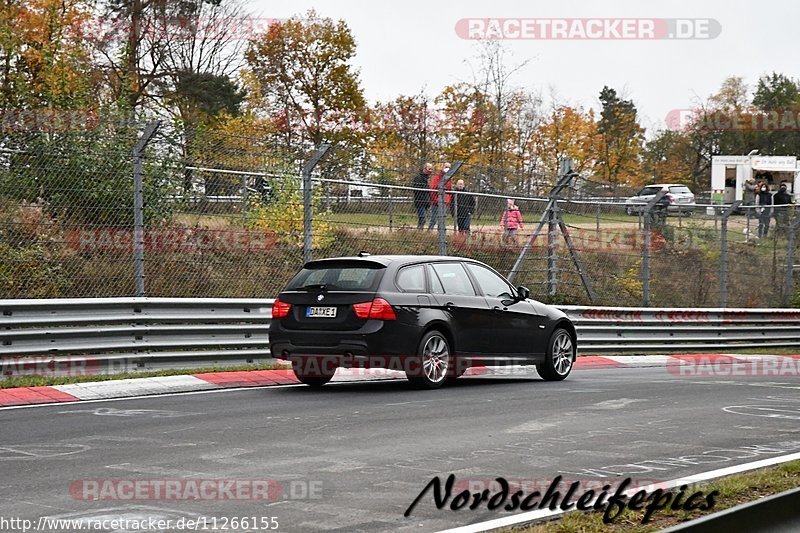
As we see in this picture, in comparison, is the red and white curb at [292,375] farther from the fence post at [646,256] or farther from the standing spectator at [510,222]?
the standing spectator at [510,222]

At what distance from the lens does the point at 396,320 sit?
12969 millimetres

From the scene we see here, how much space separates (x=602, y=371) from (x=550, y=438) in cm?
869

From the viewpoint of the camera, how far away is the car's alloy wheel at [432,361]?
13289 mm

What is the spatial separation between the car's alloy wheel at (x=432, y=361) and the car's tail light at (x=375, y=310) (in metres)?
0.56

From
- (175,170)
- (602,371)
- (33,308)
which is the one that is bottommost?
(602,371)

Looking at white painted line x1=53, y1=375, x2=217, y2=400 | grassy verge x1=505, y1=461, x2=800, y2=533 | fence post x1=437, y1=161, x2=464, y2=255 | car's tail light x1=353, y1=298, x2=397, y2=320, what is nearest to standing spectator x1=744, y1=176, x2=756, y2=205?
fence post x1=437, y1=161, x2=464, y2=255

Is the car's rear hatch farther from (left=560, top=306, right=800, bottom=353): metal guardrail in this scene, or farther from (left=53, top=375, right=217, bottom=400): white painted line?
(left=560, top=306, right=800, bottom=353): metal guardrail

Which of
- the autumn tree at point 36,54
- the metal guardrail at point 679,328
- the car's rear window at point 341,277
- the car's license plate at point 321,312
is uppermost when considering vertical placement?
the autumn tree at point 36,54

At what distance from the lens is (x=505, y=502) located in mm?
6770

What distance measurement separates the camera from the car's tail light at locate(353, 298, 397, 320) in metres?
12.9

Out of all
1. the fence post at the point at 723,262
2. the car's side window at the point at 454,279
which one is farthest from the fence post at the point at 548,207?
the car's side window at the point at 454,279

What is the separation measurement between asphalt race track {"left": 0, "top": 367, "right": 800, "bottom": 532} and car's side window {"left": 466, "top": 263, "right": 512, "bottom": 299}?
57.2 inches

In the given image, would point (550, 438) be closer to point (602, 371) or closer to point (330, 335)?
point (330, 335)

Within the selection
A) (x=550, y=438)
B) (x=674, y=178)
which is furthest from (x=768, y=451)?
(x=674, y=178)
